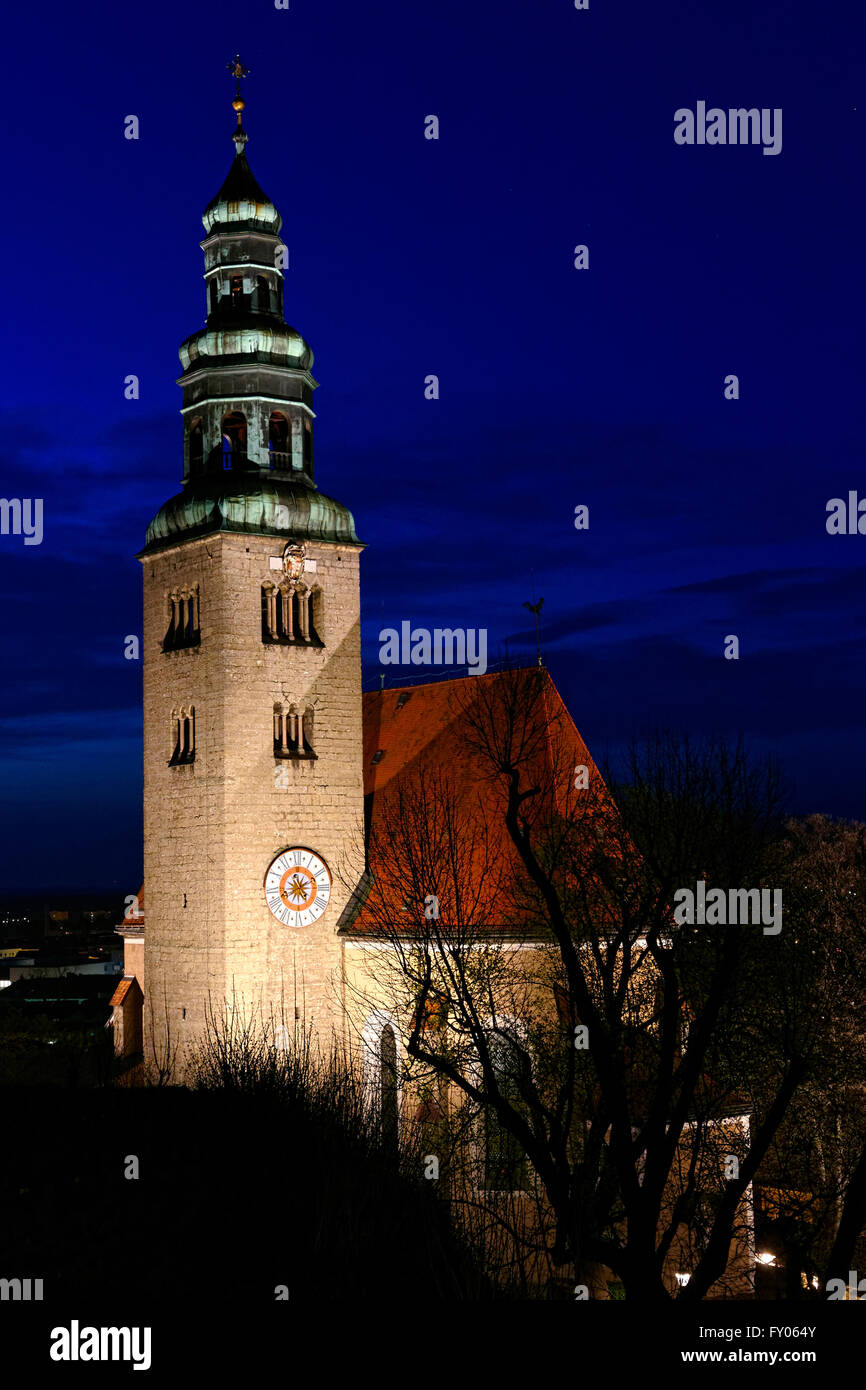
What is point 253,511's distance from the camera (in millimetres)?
35188

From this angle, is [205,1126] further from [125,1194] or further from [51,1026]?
[51,1026]

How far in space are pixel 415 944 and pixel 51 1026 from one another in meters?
26.7

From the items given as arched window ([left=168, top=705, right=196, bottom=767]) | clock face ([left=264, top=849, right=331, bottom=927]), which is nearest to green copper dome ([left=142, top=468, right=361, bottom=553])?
arched window ([left=168, top=705, right=196, bottom=767])

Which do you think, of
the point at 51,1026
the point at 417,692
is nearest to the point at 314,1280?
the point at 417,692

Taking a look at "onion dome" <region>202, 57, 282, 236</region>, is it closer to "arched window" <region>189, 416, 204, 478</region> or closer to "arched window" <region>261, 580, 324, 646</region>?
"arched window" <region>189, 416, 204, 478</region>

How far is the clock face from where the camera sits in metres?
34.5

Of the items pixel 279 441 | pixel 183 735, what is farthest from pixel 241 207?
pixel 183 735

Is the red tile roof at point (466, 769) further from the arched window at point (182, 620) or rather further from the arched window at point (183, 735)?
the arched window at point (182, 620)

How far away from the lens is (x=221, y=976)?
3366 centimetres

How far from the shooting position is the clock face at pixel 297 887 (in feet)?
113

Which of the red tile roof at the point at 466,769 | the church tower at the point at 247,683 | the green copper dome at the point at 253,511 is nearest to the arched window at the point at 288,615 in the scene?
the church tower at the point at 247,683

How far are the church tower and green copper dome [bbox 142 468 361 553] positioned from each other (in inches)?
1.8

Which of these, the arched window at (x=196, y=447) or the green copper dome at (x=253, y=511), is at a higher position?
the arched window at (x=196, y=447)

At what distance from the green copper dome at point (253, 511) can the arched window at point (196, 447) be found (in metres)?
0.47
